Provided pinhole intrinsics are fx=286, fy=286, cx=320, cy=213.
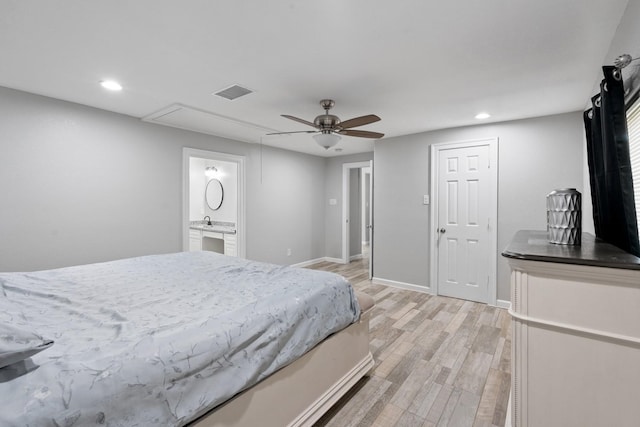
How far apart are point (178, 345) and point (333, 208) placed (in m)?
5.23

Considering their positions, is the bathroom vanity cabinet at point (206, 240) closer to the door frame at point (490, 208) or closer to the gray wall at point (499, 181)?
the gray wall at point (499, 181)

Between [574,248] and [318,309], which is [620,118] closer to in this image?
[574,248]

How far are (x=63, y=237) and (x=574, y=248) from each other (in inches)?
162

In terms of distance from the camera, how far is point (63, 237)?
2910 millimetres

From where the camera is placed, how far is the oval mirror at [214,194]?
5768 mm

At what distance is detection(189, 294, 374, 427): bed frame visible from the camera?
1.29 metres

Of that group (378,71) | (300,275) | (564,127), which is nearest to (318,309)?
(300,275)

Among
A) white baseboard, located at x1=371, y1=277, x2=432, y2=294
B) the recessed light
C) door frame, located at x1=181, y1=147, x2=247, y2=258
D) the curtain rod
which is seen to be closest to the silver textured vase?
the curtain rod

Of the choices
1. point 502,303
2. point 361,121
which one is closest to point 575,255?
point 361,121

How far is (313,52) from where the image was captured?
6.50 ft

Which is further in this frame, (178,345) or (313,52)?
(313,52)

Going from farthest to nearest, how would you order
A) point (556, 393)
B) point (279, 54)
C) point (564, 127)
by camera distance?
point (564, 127) → point (279, 54) → point (556, 393)

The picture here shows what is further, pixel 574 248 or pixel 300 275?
pixel 300 275

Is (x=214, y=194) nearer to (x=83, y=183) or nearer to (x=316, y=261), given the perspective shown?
(x=316, y=261)
